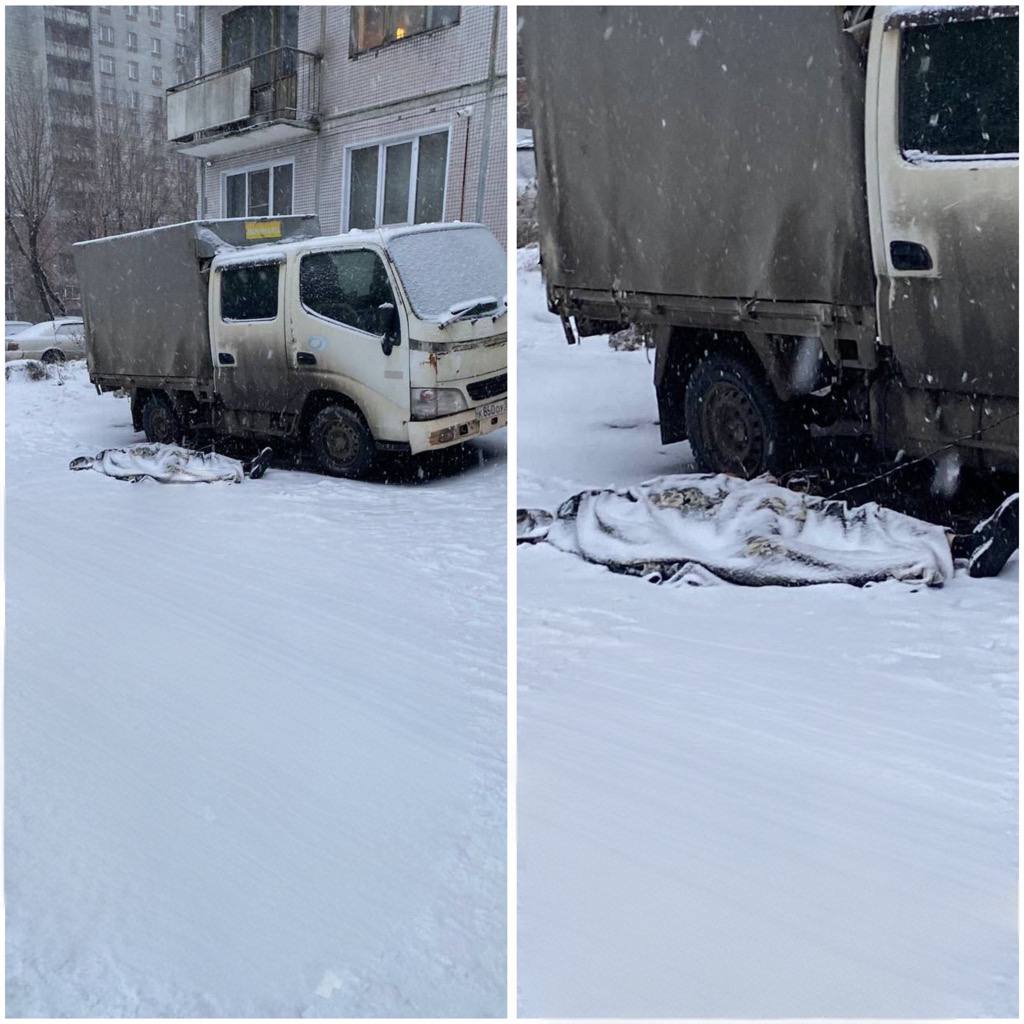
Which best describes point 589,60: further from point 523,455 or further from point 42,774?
point 42,774

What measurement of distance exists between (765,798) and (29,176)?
1.65 metres

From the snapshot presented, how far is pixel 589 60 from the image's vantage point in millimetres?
2430

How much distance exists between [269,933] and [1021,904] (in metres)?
0.90

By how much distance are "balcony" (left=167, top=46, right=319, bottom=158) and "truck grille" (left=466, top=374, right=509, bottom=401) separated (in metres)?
0.61

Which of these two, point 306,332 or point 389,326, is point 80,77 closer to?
point 389,326

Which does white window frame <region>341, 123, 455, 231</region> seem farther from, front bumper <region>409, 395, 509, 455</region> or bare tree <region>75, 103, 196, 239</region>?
bare tree <region>75, 103, 196, 239</region>

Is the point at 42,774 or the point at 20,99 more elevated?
the point at 20,99

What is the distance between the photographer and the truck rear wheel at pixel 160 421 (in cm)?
228

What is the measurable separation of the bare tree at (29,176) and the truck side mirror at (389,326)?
994 millimetres

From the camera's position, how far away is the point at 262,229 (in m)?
2.95

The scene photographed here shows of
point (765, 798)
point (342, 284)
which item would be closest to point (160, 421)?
point (342, 284)

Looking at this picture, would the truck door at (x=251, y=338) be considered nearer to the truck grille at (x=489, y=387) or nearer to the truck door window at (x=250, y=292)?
the truck door window at (x=250, y=292)

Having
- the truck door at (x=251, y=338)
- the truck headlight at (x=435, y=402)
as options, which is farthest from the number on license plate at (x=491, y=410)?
the truck door at (x=251, y=338)

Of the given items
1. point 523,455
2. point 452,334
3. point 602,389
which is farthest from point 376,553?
point 602,389
